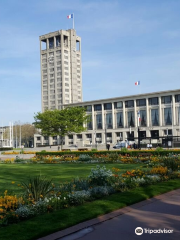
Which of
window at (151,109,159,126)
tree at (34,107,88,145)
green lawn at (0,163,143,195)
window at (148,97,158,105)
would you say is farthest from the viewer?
window at (151,109,159,126)

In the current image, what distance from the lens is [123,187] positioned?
39.1 feet

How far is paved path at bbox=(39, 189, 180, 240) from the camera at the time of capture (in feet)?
21.0

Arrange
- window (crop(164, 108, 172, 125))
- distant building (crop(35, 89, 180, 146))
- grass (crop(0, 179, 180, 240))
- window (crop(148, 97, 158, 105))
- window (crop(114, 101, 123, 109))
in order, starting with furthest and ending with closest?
window (crop(114, 101, 123, 109)) → window (crop(148, 97, 158, 105)) → window (crop(164, 108, 172, 125)) → distant building (crop(35, 89, 180, 146)) → grass (crop(0, 179, 180, 240))

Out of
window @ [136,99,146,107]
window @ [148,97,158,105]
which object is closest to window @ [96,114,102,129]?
window @ [136,99,146,107]

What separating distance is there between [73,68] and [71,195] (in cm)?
12821

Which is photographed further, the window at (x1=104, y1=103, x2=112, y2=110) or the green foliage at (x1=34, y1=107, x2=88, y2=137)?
the window at (x1=104, y1=103, x2=112, y2=110)

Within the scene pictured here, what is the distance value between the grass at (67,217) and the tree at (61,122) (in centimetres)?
5603

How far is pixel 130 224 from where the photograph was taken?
7.27m

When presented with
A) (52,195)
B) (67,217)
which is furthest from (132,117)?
(67,217)

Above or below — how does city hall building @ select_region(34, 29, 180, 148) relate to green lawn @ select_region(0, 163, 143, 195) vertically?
above

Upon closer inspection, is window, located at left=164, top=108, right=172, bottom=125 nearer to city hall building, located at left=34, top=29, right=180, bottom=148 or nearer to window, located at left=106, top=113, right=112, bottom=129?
city hall building, located at left=34, top=29, right=180, bottom=148

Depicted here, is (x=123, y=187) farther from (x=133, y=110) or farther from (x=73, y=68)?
(x=73, y=68)

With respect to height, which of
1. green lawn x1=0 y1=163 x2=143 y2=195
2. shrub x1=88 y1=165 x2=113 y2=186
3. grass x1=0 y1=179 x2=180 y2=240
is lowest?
Result: green lawn x1=0 y1=163 x2=143 y2=195

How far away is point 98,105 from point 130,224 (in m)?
97.7
